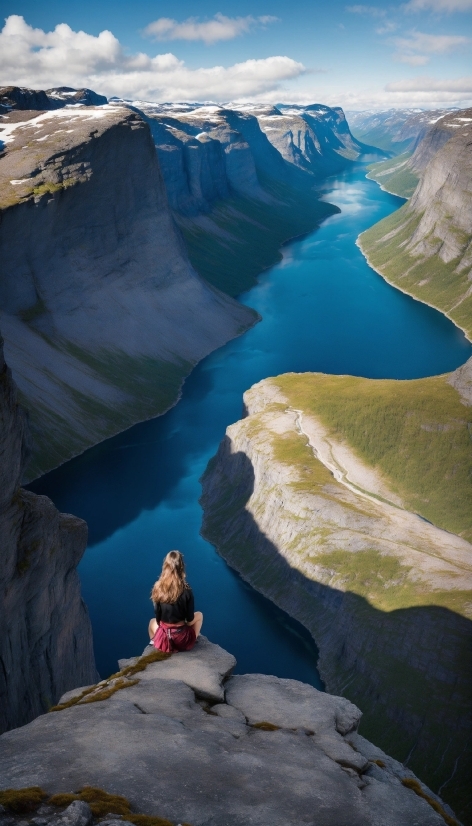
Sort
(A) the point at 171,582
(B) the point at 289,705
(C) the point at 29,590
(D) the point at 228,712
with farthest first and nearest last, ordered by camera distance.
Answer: (C) the point at 29,590 → (B) the point at 289,705 → (A) the point at 171,582 → (D) the point at 228,712

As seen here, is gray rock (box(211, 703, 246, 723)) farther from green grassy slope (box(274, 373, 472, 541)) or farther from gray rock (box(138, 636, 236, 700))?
green grassy slope (box(274, 373, 472, 541))

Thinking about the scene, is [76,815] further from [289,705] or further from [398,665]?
[398,665]

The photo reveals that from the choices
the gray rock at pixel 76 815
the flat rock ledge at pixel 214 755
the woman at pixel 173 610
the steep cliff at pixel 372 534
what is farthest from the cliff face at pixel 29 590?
the steep cliff at pixel 372 534

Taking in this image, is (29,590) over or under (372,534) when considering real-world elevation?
over

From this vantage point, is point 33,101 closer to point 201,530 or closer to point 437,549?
point 201,530

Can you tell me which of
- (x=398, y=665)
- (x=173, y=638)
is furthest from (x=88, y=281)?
(x=173, y=638)

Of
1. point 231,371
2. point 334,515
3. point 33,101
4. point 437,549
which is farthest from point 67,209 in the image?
point 437,549
